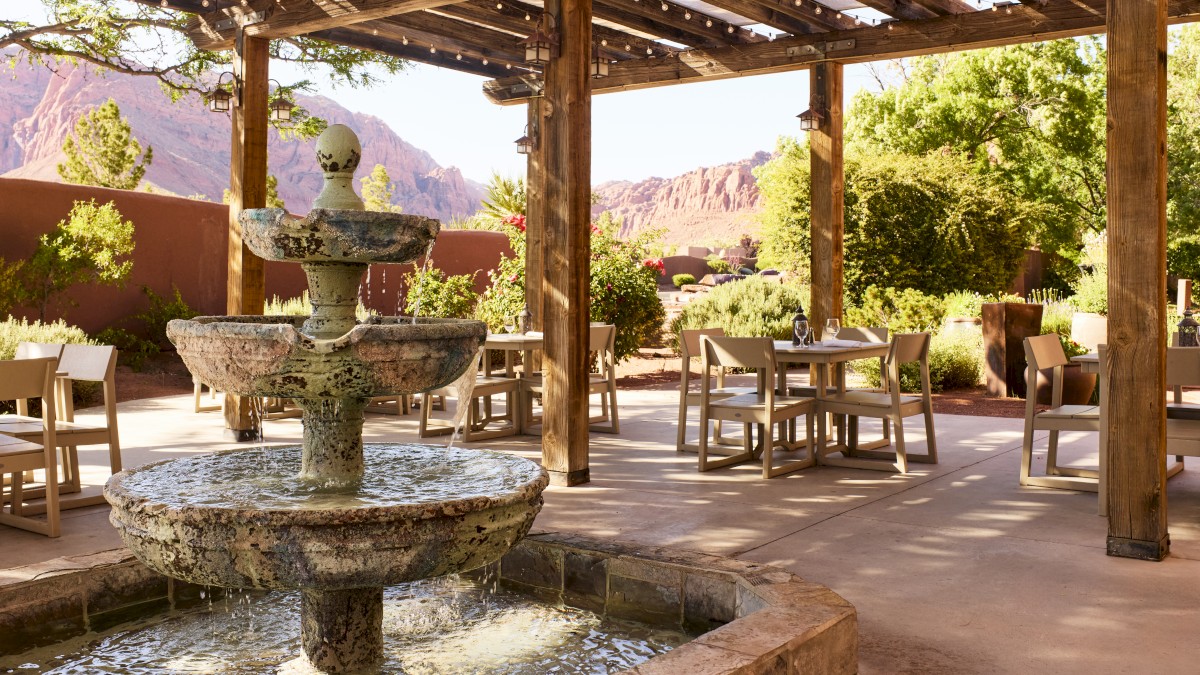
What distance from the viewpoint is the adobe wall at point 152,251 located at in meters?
11.2

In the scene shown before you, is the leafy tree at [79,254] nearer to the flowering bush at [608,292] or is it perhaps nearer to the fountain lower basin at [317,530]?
the flowering bush at [608,292]

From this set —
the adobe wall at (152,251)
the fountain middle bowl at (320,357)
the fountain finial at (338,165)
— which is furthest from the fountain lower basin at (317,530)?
the adobe wall at (152,251)

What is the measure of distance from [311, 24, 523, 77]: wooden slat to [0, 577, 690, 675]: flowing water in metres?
5.75

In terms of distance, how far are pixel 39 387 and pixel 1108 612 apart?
419cm

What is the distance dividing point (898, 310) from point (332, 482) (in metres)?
10.7

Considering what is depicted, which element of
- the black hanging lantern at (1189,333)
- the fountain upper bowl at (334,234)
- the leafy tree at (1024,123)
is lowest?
the black hanging lantern at (1189,333)

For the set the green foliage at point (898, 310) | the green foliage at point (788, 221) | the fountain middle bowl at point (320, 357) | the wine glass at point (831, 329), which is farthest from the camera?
the green foliage at point (788, 221)

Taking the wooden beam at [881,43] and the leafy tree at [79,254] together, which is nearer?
the wooden beam at [881,43]

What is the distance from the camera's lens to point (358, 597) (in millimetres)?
2857

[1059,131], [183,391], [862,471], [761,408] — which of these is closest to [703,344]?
[761,408]

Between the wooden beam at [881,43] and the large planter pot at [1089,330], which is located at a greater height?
the wooden beam at [881,43]

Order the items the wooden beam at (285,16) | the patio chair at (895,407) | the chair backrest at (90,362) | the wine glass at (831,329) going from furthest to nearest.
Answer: the wine glass at (831,329) < the wooden beam at (285,16) < the patio chair at (895,407) < the chair backrest at (90,362)

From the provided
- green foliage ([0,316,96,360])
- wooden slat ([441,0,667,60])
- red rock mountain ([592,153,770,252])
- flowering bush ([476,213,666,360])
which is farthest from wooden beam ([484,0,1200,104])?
red rock mountain ([592,153,770,252])

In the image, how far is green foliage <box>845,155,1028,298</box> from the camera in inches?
521
